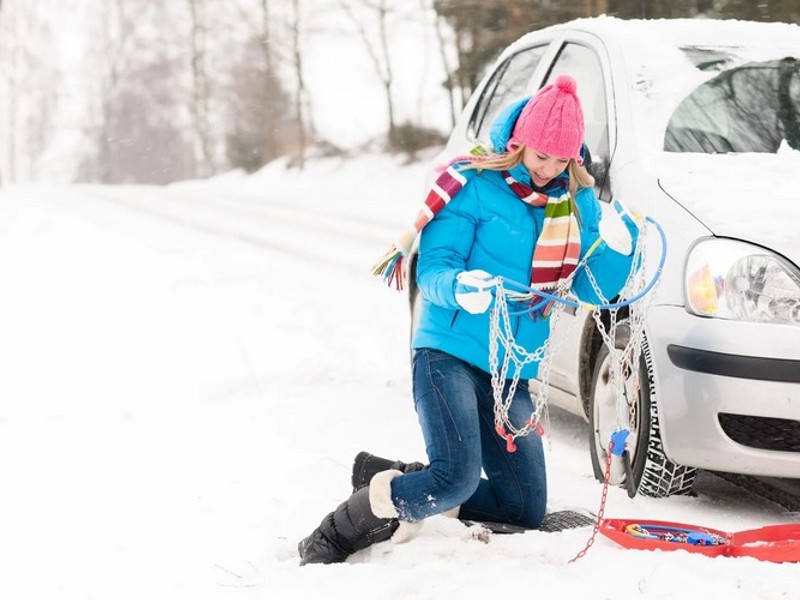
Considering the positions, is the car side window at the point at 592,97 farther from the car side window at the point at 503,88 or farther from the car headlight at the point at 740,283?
the car headlight at the point at 740,283

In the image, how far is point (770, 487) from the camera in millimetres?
4555

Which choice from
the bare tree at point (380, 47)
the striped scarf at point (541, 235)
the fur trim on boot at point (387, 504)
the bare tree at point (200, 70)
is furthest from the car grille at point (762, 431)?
the bare tree at point (200, 70)

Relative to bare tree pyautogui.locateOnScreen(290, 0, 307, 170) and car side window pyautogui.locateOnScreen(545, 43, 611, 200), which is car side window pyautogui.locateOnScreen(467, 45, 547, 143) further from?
bare tree pyautogui.locateOnScreen(290, 0, 307, 170)

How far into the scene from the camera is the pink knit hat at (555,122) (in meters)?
3.26

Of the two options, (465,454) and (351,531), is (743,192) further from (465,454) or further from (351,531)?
(351,531)

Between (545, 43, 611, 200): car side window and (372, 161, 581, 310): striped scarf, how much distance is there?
1045 mm

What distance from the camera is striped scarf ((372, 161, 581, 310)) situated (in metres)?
3.36

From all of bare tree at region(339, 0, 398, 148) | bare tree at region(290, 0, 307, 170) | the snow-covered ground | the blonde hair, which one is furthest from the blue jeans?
bare tree at region(290, 0, 307, 170)

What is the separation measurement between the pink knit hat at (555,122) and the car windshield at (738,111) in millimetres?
1245

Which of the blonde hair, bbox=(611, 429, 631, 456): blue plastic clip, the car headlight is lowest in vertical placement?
bbox=(611, 429, 631, 456): blue plastic clip

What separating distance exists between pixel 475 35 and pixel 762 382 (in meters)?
18.1

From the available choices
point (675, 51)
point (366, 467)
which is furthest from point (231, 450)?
point (675, 51)

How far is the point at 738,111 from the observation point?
4.64 meters

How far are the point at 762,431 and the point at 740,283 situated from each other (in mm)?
494
